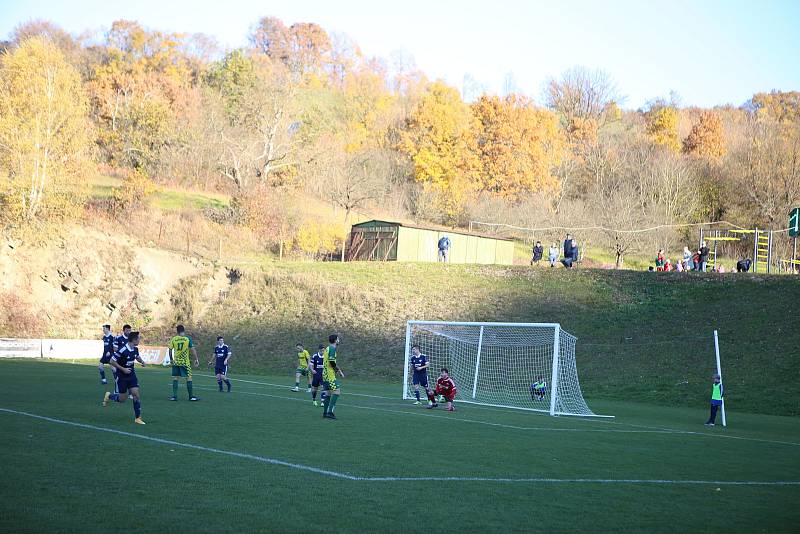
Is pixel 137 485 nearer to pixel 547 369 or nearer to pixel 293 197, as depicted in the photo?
pixel 547 369

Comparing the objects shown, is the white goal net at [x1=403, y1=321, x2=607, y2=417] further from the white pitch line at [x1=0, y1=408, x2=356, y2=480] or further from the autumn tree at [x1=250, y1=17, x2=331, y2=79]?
the autumn tree at [x1=250, y1=17, x2=331, y2=79]

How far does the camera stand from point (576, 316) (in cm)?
4169

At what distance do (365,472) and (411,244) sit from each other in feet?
140

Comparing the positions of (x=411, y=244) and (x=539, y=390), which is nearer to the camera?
(x=539, y=390)

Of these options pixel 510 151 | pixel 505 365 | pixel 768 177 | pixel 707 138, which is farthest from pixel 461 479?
pixel 707 138

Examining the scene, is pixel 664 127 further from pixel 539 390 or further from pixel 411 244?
pixel 539 390

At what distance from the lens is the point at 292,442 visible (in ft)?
48.1

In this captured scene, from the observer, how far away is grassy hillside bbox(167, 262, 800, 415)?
109 ft

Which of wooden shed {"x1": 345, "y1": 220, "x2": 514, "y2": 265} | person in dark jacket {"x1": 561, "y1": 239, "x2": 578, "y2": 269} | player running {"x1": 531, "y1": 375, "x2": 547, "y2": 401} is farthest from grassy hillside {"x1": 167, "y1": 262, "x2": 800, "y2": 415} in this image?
player running {"x1": 531, "y1": 375, "x2": 547, "y2": 401}

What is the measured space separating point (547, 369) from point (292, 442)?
22388 millimetres

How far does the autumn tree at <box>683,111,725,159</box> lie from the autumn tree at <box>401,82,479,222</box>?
24.4 metres

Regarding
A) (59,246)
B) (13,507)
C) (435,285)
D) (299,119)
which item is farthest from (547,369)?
(299,119)

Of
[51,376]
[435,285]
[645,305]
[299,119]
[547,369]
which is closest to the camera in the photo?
[51,376]

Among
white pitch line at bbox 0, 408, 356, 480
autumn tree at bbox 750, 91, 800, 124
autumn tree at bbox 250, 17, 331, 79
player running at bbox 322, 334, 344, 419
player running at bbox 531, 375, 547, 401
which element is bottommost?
white pitch line at bbox 0, 408, 356, 480
